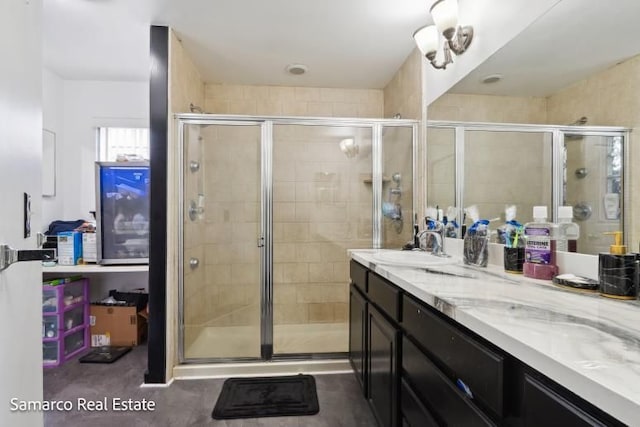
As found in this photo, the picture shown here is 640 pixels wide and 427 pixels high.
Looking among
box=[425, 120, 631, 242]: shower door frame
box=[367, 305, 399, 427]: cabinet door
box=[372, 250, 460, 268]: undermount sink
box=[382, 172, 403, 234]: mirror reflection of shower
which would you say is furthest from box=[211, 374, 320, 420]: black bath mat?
box=[425, 120, 631, 242]: shower door frame

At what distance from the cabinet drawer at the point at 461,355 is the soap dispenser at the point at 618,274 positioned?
0.47 metres

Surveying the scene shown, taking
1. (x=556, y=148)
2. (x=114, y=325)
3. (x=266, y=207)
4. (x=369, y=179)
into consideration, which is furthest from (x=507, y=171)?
(x=114, y=325)

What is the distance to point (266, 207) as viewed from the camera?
8.27 ft

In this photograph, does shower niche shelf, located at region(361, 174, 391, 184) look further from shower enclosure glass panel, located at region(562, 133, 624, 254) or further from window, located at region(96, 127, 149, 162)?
window, located at region(96, 127, 149, 162)

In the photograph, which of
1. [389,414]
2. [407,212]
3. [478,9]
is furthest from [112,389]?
[478,9]

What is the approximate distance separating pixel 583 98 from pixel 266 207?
1943mm

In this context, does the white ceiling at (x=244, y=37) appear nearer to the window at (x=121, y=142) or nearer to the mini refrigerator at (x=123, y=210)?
the window at (x=121, y=142)

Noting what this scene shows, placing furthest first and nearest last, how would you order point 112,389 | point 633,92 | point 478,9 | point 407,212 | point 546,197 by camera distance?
point 407,212 < point 112,389 < point 478,9 < point 546,197 < point 633,92

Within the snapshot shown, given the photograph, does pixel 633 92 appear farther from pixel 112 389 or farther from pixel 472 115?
pixel 112 389

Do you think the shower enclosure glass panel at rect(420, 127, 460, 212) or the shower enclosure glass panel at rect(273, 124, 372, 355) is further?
the shower enclosure glass panel at rect(273, 124, 372, 355)

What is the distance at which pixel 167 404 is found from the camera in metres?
1.94

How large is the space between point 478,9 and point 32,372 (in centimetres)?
238

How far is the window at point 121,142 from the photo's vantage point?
3182mm

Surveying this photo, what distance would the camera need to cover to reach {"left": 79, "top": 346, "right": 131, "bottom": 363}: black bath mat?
2.48 m
